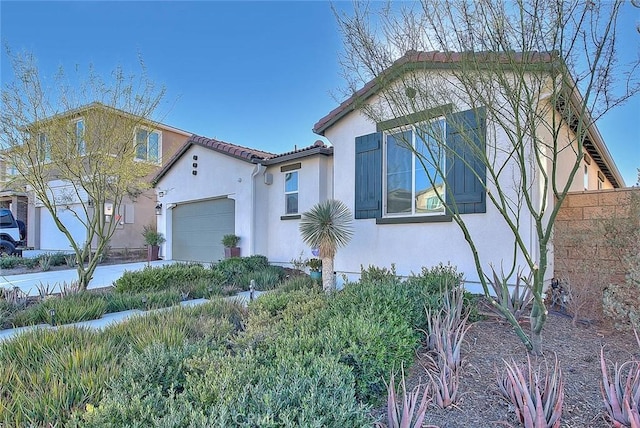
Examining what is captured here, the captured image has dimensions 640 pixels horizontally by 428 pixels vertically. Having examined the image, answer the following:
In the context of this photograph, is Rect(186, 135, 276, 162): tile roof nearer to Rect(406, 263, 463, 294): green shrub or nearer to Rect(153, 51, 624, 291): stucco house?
Rect(153, 51, 624, 291): stucco house

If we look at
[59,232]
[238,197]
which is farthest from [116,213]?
[59,232]

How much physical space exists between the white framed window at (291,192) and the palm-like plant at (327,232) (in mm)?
3436

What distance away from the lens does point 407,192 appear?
795cm

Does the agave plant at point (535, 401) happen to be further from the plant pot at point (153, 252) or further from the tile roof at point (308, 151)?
the plant pot at point (153, 252)

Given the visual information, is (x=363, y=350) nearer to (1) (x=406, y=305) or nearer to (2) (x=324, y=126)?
(1) (x=406, y=305)

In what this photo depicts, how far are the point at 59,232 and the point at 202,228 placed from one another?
38.4 ft

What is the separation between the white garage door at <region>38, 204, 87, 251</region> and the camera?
1903cm

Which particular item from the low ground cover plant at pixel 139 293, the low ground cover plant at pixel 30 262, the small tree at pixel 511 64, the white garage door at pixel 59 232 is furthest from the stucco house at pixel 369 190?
the white garage door at pixel 59 232

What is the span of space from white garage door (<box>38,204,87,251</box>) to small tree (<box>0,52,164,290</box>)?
12.2m

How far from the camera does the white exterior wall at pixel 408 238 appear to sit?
6.55 m

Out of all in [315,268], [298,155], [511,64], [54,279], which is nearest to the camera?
[511,64]

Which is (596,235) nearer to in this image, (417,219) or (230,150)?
(417,219)

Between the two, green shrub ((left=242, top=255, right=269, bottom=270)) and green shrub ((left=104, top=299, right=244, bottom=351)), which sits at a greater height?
green shrub ((left=242, top=255, right=269, bottom=270))

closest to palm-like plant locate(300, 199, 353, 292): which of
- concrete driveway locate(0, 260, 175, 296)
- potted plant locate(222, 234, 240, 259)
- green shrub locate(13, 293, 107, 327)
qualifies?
green shrub locate(13, 293, 107, 327)
